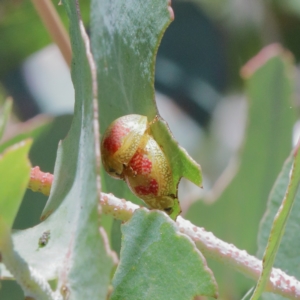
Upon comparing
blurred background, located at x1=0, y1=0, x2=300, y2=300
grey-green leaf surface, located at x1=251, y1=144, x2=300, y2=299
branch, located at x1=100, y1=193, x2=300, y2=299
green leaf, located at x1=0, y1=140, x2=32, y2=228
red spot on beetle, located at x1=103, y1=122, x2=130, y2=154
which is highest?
green leaf, located at x1=0, y1=140, x2=32, y2=228

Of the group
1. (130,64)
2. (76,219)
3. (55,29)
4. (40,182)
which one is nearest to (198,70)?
(55,29)

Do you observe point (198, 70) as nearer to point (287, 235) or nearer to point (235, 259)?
point (287, 235)

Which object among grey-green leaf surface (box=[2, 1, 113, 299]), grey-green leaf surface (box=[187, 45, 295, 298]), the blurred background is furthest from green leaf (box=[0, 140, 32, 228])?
the blurred background

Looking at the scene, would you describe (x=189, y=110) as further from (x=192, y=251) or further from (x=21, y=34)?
(x=192, y=251)

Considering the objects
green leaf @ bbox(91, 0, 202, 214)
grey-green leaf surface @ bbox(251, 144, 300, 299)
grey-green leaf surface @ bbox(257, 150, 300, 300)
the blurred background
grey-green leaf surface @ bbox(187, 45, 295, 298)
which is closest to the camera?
grey-green leaf surface @ bbox(251, 144, 300, 299)

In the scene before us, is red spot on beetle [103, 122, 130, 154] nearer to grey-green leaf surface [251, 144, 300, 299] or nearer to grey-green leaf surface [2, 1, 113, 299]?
grey-green leaf surface [2, 1, 113, 299]

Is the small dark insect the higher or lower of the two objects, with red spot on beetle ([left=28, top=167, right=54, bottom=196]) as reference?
lower
